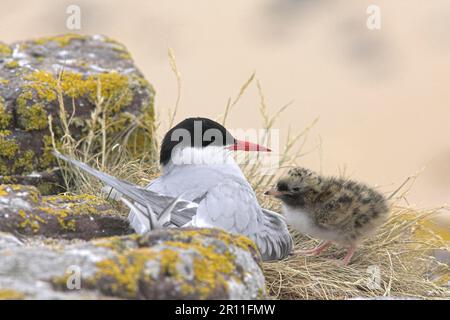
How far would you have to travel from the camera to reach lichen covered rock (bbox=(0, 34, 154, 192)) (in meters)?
6.04

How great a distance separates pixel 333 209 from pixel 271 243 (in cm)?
51

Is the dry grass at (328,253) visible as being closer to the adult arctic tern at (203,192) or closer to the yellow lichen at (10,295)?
the adult arctic tern at (203,192)

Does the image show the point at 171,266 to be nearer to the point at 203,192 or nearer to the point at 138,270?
the point at 138,270

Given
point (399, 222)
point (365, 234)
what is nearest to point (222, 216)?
point (365, 234)

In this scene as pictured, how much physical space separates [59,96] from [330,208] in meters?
2.23

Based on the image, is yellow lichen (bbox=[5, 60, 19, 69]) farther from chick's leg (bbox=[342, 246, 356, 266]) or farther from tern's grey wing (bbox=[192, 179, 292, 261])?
chick's leg (bbox=[342, 246, 356, 266])

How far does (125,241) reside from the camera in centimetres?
321

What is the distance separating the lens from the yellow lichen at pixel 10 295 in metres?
2.84

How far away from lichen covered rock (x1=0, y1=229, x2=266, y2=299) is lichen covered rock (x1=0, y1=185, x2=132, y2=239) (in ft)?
2.71

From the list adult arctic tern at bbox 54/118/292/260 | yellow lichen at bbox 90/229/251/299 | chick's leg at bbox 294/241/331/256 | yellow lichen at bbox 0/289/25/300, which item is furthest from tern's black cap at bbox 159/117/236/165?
yellow lichen at bbox 0/289/25/300

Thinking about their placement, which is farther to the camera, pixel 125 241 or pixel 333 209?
pixel 333 209
